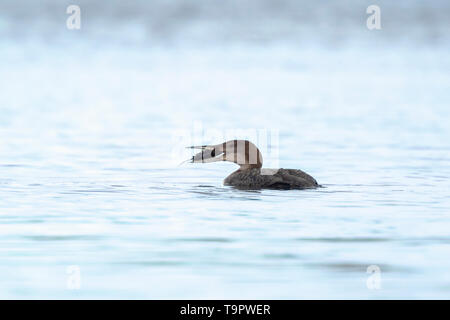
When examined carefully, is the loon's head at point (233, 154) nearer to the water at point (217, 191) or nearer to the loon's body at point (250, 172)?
the loon's body at point (250, 172)

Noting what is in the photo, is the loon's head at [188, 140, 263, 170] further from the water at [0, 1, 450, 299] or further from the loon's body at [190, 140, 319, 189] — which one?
the water at [0, 1, 450, 299]

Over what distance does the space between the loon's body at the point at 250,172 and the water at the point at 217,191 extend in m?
0.15

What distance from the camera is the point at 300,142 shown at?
53.9 ft

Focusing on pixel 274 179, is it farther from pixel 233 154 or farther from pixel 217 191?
pixel 233 154

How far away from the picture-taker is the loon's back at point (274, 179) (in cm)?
1094

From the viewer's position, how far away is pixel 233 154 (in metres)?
11.6

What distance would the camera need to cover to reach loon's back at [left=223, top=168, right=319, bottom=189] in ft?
35.9

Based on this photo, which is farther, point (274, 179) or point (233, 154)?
point (233, 154)

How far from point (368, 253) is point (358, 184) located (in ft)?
12.0

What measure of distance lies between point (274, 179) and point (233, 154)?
31.0 inches

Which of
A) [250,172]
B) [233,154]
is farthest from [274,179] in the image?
[233,154]

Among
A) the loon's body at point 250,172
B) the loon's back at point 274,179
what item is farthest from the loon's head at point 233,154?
the loon's back at point 274,179
